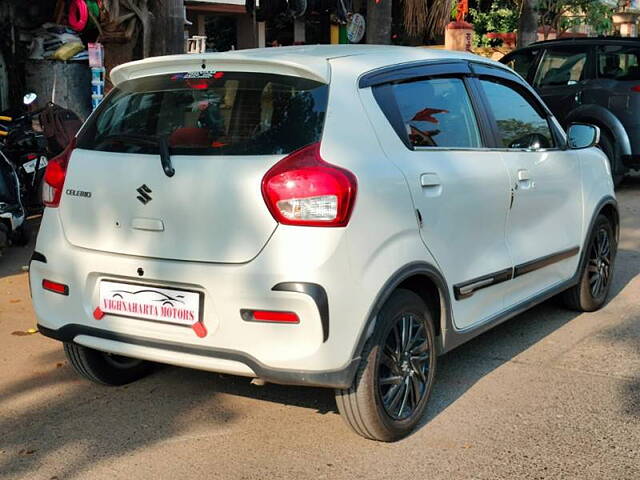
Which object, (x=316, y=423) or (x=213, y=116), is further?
(x=316, y=423)

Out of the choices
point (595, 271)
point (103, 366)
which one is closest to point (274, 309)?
point (103, 366)

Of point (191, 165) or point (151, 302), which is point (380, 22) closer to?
point (191, 165)

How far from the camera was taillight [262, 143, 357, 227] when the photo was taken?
131 inches

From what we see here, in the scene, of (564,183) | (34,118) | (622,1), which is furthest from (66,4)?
(622,1)

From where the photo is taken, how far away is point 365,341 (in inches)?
137

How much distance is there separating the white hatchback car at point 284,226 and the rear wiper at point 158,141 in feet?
0.03

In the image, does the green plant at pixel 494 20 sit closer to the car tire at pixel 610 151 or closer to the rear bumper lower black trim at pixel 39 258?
the car tire at pixel 610 151

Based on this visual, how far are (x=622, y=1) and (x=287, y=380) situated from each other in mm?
20422

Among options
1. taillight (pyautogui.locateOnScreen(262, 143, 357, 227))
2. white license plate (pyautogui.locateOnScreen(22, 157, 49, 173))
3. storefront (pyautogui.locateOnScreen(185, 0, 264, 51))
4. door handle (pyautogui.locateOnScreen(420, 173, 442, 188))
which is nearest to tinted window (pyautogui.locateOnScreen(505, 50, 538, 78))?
storefront (pyautogui.locateOnScreen(185, 0, 264, 51))

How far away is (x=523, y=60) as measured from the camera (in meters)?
12.1

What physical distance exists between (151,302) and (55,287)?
57 centimetres

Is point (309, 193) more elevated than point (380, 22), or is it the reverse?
point (380, 22)

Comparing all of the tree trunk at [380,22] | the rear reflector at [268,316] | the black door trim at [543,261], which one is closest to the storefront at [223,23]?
the tree trunk at [380,22]

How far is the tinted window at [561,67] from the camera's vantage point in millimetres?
11508
